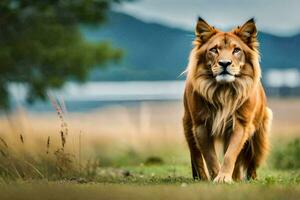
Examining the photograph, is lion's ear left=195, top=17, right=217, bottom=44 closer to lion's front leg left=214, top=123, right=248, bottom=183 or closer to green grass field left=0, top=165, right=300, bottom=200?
lion's front leg left=214, top=123, right=248, bottom=183

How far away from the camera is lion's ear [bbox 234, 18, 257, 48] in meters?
11.6

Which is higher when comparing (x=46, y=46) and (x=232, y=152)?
(x=232, y=152)

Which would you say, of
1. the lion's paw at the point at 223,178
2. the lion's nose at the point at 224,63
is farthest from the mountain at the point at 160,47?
the lion's paw at the point at 223,178

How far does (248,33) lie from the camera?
460 inches

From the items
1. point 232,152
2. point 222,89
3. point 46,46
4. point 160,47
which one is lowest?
point 160,47

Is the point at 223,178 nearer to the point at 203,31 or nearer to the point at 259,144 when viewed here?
the point at 259,144

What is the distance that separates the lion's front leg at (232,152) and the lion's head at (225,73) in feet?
0.66

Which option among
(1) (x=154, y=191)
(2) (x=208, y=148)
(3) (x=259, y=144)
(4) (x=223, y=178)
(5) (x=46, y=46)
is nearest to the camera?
(1) (x=154, y=191)

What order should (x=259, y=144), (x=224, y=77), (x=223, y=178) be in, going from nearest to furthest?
(x=223, y=178) < (x=224, y=77) < (x=259, y=144)

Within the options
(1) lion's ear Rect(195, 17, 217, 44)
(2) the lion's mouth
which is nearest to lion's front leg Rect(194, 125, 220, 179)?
(2) the lion's mouth

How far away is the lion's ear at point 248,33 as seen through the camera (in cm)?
1163

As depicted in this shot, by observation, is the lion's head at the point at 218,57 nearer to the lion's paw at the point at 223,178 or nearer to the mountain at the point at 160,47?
the lion's paw at the point at 223,178

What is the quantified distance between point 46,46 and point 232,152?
2417 centimetres

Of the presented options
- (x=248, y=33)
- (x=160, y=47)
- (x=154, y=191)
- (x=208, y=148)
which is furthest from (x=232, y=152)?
(x=160, y=47)
